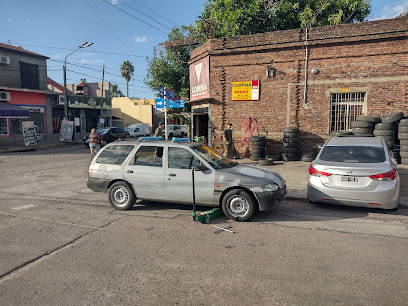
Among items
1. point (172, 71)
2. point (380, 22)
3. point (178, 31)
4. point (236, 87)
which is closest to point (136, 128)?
point (172, 71)

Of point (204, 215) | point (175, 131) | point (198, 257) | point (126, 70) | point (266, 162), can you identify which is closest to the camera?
point (198, 257)

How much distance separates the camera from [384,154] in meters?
6.33

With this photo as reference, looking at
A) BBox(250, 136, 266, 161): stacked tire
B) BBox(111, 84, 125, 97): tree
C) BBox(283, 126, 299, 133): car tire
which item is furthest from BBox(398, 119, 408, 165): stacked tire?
BBox(111, 84, 125, 97): tree

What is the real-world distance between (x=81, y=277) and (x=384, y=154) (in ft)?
20.9

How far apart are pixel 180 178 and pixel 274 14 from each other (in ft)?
58.9

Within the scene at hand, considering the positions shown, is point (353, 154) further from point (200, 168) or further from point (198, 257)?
point (198, 257)

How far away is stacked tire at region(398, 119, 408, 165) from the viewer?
1068 centimetres

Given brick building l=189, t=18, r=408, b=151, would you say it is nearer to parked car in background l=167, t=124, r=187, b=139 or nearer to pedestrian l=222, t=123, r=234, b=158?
pedestrian l=222, t=123, r=234, b=158

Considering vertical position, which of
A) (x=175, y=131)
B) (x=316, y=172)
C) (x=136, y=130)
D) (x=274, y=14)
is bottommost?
(x=316, y=172)

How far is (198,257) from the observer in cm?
412

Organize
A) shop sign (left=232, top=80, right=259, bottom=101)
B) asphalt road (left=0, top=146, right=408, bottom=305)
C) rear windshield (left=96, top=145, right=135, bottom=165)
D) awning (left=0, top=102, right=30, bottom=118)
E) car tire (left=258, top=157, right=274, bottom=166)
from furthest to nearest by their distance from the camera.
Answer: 1. awning (left=0, top=102, right=30, bottom=118)
2. shop sign (left=232, top=80, right=259, bottom=101)
3. car tire (left=258, top=157, right=274, bottom=166)
4. rear windshield (left=96, top=145, right=135, bottom=165)
5. asphalt road (left=0, top=146, right=408, bottom=305)

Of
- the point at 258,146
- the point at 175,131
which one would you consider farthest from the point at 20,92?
the point at 258,146

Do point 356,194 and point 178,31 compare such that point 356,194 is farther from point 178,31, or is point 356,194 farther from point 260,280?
point 178,31

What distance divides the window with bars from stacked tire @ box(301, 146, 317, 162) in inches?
57.1
